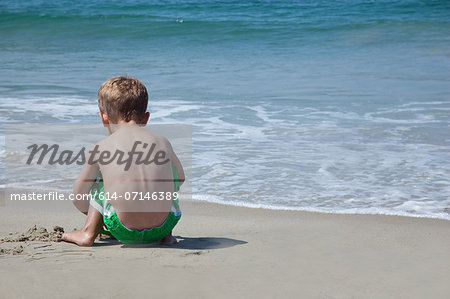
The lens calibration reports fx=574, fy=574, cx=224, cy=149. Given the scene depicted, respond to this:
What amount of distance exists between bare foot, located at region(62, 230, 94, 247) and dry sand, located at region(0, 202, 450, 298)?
0.03 metres

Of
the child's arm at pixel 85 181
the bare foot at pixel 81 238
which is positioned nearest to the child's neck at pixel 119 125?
the child's arm at pixel 85 181

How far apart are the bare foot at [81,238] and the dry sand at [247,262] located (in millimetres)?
35

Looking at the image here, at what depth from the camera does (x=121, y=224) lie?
8.53 feet

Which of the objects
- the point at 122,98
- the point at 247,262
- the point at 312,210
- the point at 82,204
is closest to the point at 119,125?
the point at 122,98

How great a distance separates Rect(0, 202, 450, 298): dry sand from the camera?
216 centimetres

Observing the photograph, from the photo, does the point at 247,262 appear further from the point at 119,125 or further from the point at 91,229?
the point at 119,125

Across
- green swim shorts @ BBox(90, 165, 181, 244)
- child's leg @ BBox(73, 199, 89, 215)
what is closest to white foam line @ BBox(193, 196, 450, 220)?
green swim shorts @ BBox(90, 165, 181, 244)

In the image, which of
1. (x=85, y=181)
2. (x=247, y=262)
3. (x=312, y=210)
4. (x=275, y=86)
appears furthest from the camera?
(x=275, y=86)

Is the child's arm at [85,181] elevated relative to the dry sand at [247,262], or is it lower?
elevated

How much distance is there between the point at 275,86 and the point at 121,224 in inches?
266

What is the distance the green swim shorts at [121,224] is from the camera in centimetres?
260

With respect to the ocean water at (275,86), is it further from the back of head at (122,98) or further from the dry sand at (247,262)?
the back of head at (122,98)

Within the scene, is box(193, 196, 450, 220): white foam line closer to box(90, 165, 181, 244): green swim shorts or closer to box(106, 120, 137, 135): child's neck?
box(90, 165, 181, 244): green swim shorts

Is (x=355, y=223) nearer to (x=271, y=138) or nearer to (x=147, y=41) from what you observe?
(x=271, y=138)
